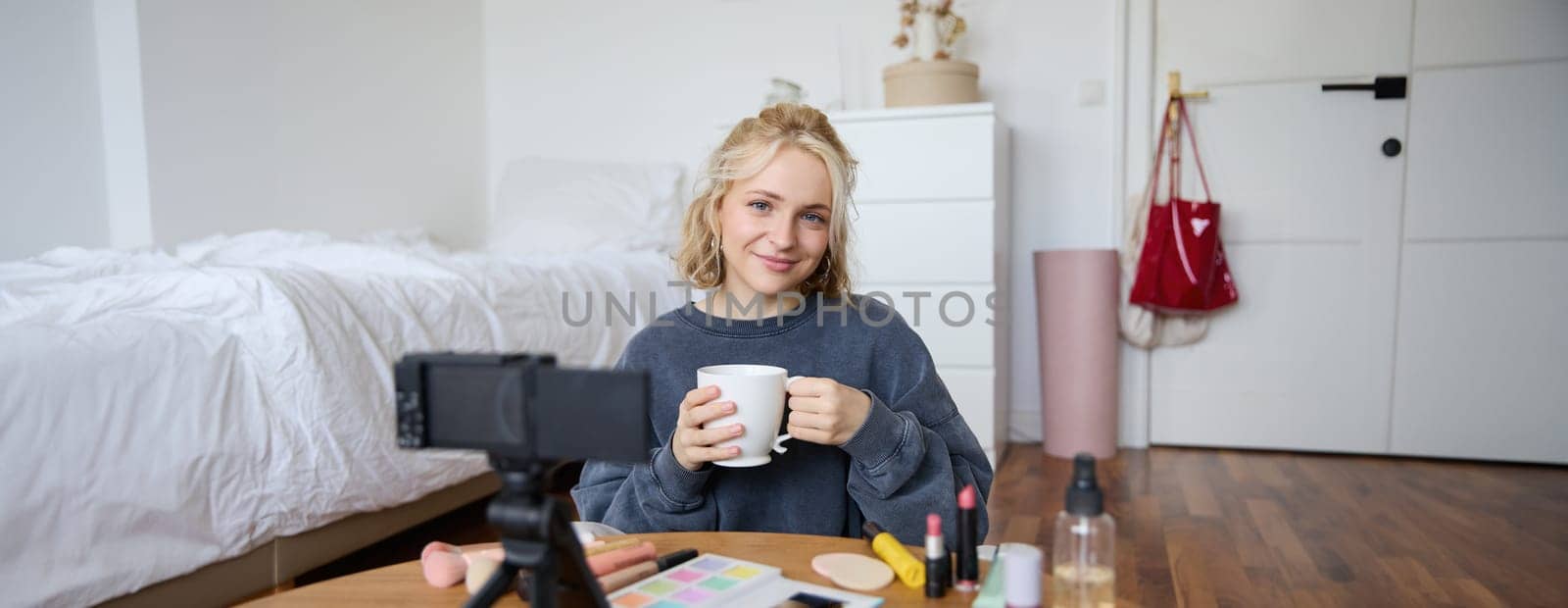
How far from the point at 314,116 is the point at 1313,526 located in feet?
9.86

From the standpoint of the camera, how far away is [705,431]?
2.35 feet

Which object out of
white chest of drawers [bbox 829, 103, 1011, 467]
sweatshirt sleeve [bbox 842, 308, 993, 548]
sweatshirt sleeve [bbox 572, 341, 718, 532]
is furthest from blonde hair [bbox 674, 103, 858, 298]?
white chest of drawers [bbox 829, 103, 1011, 467]

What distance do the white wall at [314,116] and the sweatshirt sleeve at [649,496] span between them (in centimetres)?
204

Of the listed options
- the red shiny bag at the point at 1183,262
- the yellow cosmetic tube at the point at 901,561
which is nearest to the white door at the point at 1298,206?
the red shiny bag at the point at 1183,262

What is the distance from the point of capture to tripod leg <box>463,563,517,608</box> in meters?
0.47

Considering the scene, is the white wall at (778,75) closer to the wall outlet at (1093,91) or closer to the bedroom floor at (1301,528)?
the wall outlet at (1093,91)

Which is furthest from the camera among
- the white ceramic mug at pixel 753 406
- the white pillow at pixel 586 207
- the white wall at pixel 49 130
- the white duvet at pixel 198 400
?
the white pillow at pixel 586 207

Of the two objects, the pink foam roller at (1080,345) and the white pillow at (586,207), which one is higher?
the white pillow at (586,207)

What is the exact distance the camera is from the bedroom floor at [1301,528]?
1726 millimetres

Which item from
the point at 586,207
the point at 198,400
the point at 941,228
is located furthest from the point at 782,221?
the point at 586,207

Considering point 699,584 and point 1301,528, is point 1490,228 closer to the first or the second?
point 1301,528

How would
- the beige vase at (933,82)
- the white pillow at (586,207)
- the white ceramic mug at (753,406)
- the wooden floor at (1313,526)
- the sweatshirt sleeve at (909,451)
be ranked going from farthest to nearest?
the white pillow at (586,207)
the beige vase at (933,82)
the wooden floor at (1313,526)
the sweatshirt sleeve at (909,451)
the white ceramic mug at (753,406)

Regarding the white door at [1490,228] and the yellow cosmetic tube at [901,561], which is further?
the white door at [1490,228]

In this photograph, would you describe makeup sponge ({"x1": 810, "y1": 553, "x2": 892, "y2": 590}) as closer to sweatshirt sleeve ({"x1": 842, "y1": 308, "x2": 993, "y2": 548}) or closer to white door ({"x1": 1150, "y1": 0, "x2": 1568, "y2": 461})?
sweatshirt sleeve ({"x1": 842, "y1": 308, "x2": 993, "y2": 548})
